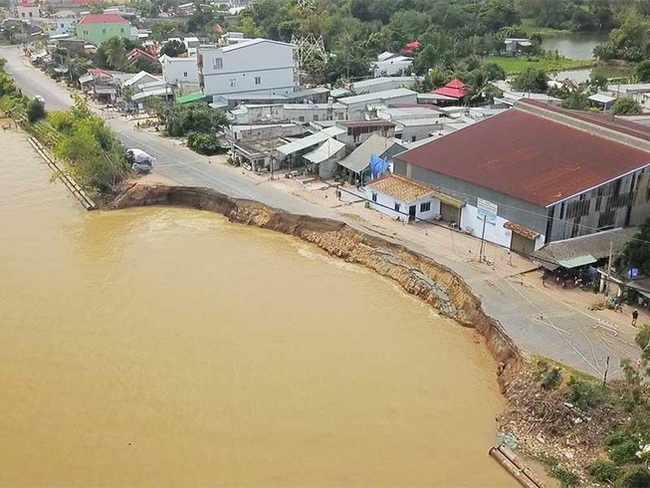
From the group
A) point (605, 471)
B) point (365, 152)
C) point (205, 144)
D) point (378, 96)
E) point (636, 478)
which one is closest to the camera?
point (636, 478)

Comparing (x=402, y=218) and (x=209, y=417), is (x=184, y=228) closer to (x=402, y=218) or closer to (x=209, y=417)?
(x=402, y=218)

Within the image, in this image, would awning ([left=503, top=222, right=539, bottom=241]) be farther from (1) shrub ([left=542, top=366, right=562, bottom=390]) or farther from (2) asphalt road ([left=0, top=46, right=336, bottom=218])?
(1) shrub ([left=542, top=366, right=562, bottom=390])

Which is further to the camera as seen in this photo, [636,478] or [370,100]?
[370,100]

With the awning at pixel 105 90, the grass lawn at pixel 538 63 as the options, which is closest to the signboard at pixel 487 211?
the awning at pixel 105 90

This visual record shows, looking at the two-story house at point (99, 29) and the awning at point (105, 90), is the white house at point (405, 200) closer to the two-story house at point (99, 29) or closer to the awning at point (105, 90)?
the awning at point (105, 90)

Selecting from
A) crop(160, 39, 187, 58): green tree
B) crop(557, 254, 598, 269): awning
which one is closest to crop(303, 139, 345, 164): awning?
crop(557, 254, 598, 269): awning

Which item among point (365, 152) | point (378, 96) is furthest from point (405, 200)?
point (378, 96)

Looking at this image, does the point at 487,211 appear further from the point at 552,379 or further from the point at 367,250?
the point at 552,379

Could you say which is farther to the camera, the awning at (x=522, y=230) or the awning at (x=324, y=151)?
the awning at (x=324, y=151)
